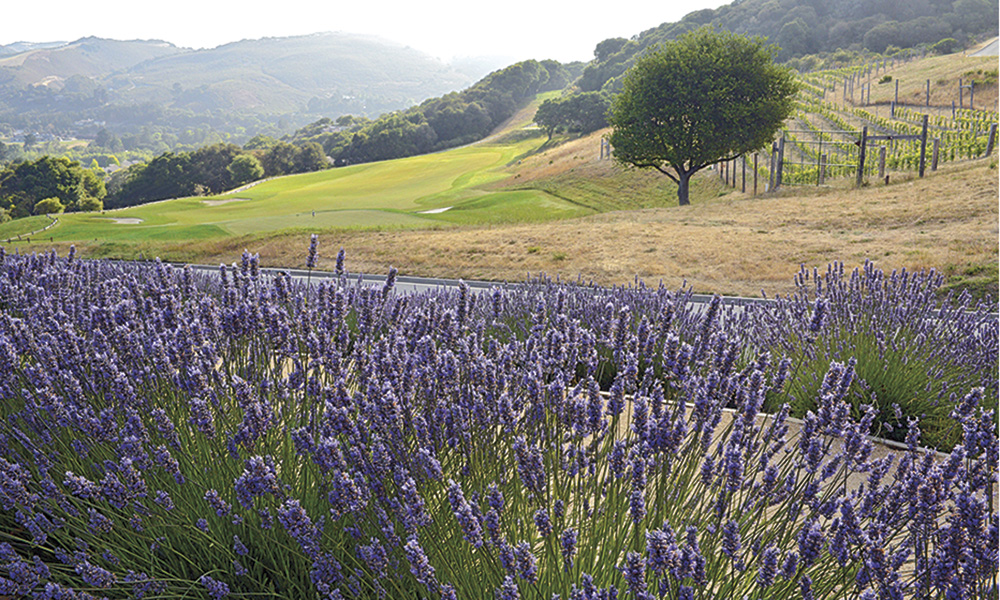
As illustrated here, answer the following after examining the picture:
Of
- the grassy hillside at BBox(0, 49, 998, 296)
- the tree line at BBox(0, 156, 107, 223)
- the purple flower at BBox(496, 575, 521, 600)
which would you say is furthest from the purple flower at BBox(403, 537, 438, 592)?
the tree line at BBox(0, 156, 107, 223)

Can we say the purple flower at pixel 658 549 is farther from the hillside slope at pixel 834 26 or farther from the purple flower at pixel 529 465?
the hillside slope at pixel 834 26

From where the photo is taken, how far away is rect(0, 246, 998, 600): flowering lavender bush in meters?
1.62

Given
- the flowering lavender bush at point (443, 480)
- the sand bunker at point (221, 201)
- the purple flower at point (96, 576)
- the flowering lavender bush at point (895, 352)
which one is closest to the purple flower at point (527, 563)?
the flowering lavender bush at point (443, 480)

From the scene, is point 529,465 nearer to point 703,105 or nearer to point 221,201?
point 703,105

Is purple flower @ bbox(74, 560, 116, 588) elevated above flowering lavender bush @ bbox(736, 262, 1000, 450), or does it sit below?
above

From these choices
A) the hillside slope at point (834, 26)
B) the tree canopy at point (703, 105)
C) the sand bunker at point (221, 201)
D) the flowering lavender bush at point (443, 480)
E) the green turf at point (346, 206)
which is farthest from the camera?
the hillside slope at point (834, 26)

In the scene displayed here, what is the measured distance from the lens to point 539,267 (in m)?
14.1

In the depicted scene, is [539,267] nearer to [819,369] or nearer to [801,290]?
[801,290]

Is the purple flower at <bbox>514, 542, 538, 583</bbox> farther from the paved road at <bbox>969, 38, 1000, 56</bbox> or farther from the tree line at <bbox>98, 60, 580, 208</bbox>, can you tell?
the paved road at <bbox>969, 38, 1000, 56</bbox>

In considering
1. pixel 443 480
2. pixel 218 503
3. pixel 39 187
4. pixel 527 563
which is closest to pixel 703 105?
pixel 443 480

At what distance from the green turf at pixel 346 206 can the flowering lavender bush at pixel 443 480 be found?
21217 millimetres

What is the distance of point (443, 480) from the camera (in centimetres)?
235

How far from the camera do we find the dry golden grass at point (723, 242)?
12.1 m

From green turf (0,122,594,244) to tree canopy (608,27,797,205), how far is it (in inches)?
191
